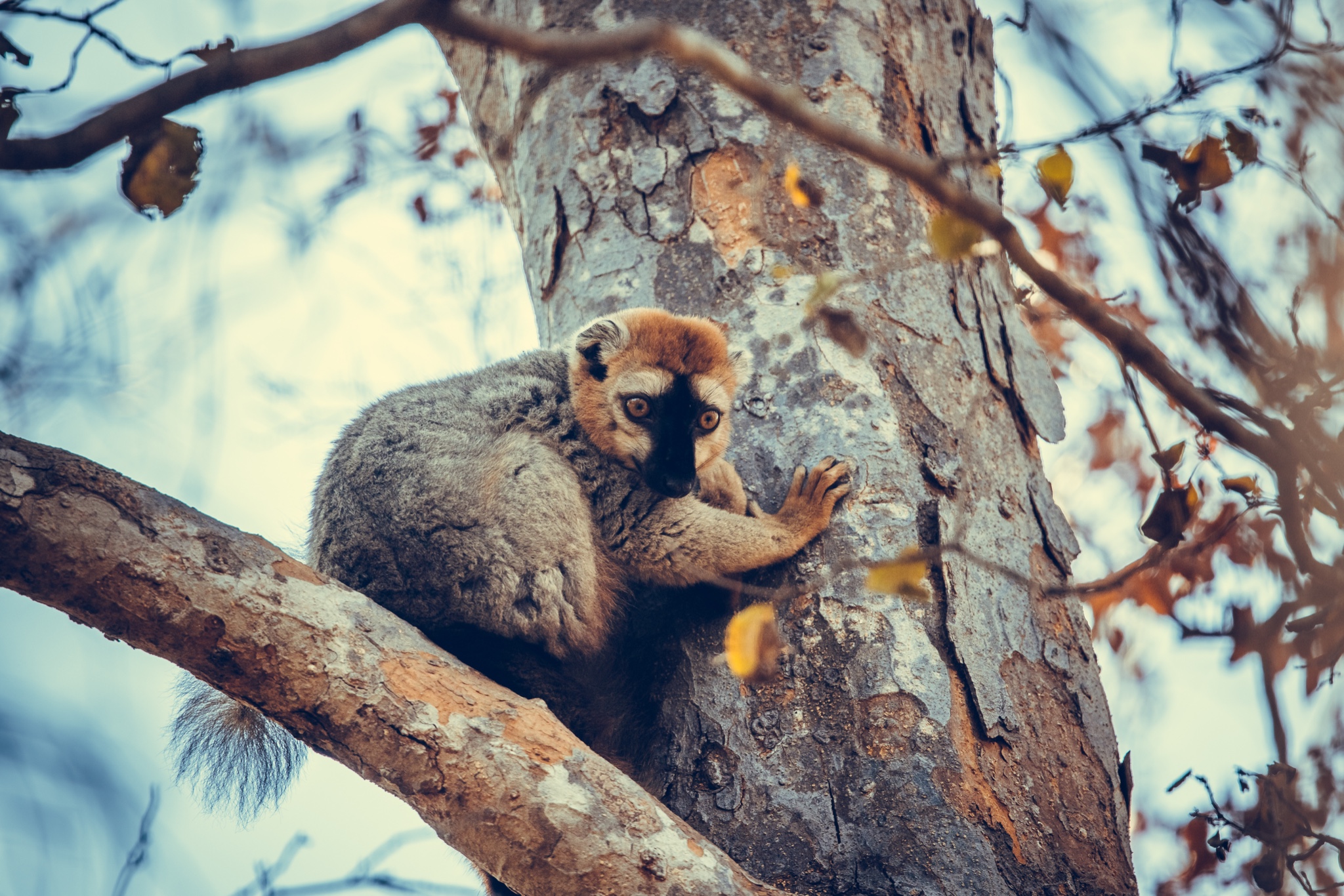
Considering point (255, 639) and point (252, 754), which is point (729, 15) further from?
point (252, 754)

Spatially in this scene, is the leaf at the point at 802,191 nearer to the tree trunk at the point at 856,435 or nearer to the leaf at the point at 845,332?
the tree trunk at the point at 856,435

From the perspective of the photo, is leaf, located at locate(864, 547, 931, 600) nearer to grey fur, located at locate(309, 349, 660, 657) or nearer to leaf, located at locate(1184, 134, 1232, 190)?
leaf, located at locate(1184, 134, 1232, 190)

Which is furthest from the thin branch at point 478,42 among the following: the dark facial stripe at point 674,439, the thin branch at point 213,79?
the dark facial stripe at point 674,439

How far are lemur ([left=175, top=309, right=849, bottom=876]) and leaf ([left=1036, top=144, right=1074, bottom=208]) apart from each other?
1.43 metres

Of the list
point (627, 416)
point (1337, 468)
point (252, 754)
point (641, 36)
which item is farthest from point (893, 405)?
point (252, 754)

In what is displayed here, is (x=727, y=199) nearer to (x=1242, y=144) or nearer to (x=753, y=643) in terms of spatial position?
(x=1242, y=144)

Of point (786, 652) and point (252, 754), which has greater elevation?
point (786, 652)

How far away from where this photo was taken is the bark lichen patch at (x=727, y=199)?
430cm

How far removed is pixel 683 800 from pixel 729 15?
3.45 m

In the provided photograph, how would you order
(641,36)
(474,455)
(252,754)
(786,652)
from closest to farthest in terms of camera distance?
1. (641,36)
2. (786,652)
3. (252,754)
4. (474,455)

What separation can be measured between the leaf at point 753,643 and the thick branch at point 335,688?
47cm

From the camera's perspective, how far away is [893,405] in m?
3.93

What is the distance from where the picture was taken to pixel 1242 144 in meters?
2.88

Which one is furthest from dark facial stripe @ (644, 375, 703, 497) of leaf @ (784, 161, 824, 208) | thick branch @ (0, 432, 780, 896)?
thick branch @ (0, 432, 780, 896)
